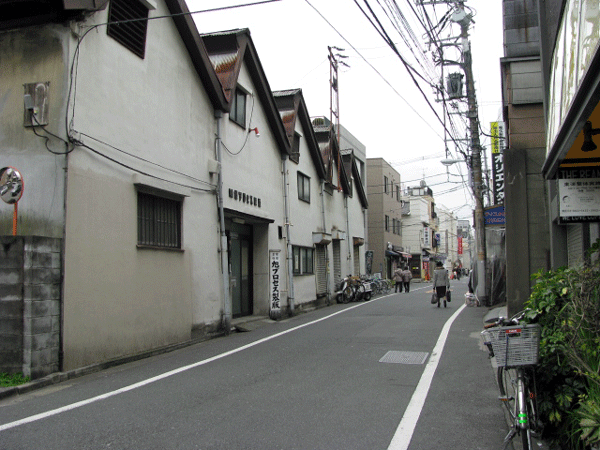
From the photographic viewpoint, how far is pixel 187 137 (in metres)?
13.0

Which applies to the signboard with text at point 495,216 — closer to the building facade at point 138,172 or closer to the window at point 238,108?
the building facade at point 138,172

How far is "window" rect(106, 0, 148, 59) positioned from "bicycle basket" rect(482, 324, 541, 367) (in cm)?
877

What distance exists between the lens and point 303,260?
21.6 meters

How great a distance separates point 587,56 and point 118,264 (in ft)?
27.2

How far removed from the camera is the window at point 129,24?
406 inches

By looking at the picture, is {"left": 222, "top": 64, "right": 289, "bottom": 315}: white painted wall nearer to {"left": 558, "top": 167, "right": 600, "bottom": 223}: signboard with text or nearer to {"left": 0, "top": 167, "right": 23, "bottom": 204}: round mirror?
{"left": 0, "top": 167, "right": 23, "bottom": 204}: round mirror

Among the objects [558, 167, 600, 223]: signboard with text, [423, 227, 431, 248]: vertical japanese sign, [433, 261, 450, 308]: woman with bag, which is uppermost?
[423, 227, 431, 248]: vertical japanese sign

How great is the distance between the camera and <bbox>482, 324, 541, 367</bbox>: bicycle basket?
15.0ft

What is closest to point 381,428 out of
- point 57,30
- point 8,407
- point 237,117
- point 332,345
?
point 8,407

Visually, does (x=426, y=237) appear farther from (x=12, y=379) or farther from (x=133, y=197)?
(x=12, y=379)

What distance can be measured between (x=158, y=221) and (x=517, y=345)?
8.61 m

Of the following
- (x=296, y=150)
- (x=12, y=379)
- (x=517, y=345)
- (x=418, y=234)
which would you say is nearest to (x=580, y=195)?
(x=517, y=345)

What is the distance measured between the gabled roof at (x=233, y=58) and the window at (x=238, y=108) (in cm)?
60

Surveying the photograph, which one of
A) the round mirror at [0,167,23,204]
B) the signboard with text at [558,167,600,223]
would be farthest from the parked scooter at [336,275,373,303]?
the signboard with text at [558,167,600,223]
